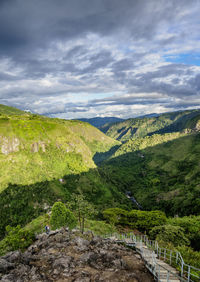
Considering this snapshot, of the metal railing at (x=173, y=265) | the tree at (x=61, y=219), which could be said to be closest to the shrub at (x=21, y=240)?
the tree at (x=61, y=219)

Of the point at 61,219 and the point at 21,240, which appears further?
the point at 61,219

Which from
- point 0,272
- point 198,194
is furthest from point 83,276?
A: point 198,194

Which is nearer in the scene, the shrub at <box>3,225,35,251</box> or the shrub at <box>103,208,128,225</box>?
the shrub at <box>3,225,35,251</box>

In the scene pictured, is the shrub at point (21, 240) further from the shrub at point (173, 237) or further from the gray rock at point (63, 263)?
the shrub at point (173, 237)

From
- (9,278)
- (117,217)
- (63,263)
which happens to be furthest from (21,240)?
(117,217)

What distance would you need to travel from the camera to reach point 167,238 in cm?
5566

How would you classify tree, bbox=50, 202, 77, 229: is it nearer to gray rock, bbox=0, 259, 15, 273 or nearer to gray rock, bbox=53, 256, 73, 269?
gray rock, bbox=0, 259, 15, 273

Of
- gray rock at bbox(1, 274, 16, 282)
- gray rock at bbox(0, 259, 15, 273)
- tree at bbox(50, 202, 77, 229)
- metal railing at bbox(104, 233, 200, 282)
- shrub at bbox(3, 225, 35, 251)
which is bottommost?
tree at bbox(50, 202, 77, 229)

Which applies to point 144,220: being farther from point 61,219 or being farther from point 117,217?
point 61,219

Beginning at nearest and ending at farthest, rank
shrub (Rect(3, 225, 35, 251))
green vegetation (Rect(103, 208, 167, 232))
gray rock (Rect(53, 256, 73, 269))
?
gray rock (Rect(53, 256, 73, 269)) < shrub (Rect(3, 225, 35, 251)) < green vegetation (Rect(103, 208, 167, 232))

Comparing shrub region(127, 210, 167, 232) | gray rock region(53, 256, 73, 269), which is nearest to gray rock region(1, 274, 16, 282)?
gray rock region(53, 256, 73, 269)

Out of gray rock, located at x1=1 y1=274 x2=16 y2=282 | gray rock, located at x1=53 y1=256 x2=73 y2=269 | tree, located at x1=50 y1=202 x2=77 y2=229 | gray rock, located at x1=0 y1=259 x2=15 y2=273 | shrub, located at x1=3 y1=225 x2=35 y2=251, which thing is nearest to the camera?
gray rock, located at x1=1 y1=274 x2=16 y2=282

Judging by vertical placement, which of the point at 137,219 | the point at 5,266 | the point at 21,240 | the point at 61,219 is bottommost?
the point at 137,219

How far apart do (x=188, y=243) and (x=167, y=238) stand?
23.0 feet
